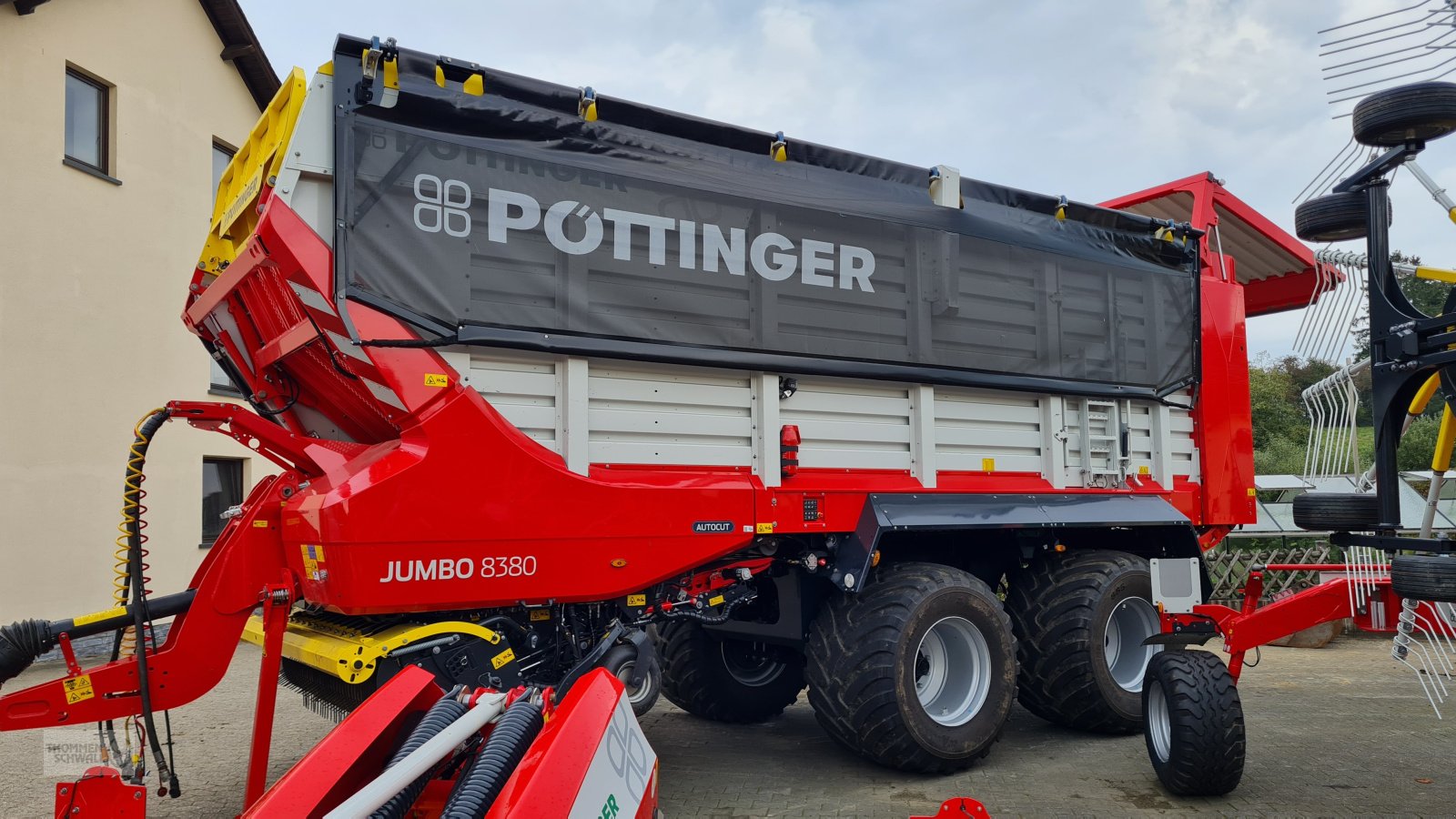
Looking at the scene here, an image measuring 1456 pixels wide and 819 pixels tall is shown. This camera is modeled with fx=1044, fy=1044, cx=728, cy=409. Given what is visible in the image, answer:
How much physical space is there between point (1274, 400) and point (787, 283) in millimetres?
28689

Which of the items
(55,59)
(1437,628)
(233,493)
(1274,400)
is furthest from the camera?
(1274,400)

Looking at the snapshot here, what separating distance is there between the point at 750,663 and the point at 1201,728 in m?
3.09

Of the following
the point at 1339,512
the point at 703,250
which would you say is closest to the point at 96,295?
the point at 703,250

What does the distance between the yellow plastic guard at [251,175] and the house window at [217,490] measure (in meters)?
7.60

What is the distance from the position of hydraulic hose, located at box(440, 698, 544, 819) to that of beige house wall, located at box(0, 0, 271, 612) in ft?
28.4

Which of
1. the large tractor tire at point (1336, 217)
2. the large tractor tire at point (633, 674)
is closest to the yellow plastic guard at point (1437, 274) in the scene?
the large tractor tire at point (1336, 217)

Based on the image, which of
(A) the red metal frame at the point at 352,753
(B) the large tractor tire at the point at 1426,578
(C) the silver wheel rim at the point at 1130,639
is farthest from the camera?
(C) the silver wheel rim at the point at 1130,639

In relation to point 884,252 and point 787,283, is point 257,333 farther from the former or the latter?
point 884,252

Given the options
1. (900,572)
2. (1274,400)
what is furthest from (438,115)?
(1274,400)

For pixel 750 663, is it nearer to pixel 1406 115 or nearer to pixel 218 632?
pixel 218 632

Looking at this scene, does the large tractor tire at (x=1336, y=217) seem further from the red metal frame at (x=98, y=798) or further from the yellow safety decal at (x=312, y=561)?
the red metal frame at (x=98, y=798)

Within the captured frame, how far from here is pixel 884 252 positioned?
5.92 meters

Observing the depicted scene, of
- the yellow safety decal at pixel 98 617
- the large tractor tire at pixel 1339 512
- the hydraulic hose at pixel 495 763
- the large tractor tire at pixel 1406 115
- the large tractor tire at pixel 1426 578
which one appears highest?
the large tractor tire at pixel 1406 115

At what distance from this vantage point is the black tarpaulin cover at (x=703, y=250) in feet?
15.1
